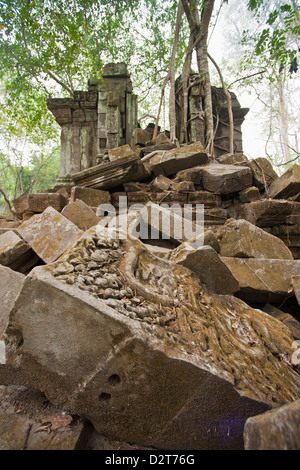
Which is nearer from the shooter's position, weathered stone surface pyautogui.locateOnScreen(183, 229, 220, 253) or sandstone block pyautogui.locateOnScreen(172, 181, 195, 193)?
weathered stone surface pyautogui.locateOnScreen(183, 229, 220, 253)

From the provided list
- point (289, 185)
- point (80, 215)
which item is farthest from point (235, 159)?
point (80, 215)

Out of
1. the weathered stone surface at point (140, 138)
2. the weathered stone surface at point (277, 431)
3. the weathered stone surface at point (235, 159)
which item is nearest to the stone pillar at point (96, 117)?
the weathered stone surface at point (140, 138)

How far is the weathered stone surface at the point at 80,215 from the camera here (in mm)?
3204

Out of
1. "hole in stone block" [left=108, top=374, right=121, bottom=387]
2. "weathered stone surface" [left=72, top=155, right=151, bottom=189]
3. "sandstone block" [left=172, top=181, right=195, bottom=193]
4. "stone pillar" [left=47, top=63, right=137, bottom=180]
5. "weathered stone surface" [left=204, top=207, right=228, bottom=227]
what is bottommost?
"hole in stone block" [left=108, top=374, right=121, bottom=387]

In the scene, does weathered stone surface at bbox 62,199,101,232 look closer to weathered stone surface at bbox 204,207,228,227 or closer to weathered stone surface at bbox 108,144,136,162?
weathered stone surface at bbox 108,144,136,162

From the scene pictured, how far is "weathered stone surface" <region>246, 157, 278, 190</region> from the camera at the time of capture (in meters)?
4.57

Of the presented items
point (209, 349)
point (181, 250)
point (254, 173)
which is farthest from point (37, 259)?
point (254, 173)

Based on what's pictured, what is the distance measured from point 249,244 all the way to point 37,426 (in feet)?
7.65

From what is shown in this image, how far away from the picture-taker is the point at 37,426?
→ 1.09 m

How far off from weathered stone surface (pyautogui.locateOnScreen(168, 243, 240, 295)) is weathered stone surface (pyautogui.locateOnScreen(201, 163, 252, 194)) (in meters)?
2.77

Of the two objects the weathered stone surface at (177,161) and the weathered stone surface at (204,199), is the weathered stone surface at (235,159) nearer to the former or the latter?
the weathered stone surface at (177,161)

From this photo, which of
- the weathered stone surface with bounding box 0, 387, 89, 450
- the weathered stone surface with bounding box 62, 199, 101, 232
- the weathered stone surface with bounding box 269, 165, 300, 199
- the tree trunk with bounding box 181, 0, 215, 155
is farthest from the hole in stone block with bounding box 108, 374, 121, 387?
the tree trunk with bounding box 181, 0, 215, 155

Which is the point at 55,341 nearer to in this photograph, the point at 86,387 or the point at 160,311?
the point at 86,387

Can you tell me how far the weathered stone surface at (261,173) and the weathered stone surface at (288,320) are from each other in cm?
286
